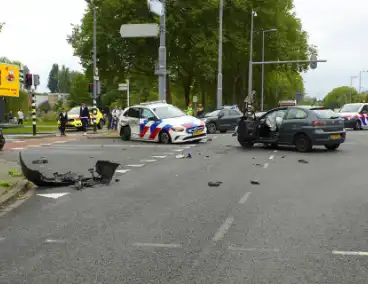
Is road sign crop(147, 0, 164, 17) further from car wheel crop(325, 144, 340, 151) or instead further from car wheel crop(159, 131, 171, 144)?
car wheel crop(325, 144, 340, 151)

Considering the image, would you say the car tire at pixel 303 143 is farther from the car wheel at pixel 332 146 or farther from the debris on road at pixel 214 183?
the debris on road at pixel 214 183

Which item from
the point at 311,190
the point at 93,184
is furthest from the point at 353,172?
the point at 93,184

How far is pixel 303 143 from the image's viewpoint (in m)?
16.7

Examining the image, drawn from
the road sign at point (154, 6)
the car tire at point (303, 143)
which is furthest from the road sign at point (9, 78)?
the car tire at point (303, 143)

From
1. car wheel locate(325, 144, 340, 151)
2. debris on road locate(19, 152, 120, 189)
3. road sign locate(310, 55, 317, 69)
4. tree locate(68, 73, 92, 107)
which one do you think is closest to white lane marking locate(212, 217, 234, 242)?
debris on road locate(19, 152, 120, 189)

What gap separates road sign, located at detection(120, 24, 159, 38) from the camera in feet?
68.2

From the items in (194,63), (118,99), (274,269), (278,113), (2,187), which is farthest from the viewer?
(118,99)

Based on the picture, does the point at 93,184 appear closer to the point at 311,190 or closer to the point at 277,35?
the point at 311,190

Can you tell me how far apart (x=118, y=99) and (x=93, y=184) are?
77.1m

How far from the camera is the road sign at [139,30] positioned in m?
20.8

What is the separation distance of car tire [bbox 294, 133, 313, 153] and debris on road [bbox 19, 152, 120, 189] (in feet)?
26.2

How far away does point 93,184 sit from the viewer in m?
9.88

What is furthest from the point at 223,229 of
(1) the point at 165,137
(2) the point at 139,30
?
(2) the point at 139,30

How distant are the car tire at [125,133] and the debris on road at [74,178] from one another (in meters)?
12.1
